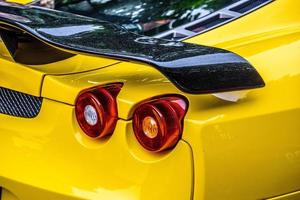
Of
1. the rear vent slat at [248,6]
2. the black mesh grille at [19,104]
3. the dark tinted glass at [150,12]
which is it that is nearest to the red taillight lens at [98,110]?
the black mesh grille at [19,104]

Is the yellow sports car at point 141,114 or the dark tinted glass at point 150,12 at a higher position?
the dark tinted glass at point 150,12

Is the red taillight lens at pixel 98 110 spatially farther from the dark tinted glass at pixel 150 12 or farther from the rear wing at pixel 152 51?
the dark tinted glass at pixel 150 12

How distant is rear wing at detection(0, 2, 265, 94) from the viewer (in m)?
1.91

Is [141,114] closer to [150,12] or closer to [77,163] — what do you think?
[77,163]

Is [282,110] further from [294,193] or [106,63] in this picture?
[106,63]

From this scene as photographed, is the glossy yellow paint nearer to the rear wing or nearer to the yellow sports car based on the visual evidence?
the yellow sports car

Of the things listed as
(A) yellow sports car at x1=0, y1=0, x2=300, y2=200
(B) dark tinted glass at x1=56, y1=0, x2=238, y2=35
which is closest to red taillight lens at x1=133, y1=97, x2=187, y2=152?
(A) yellow sports car at x1=0, y1=0, x2=300, y2=200

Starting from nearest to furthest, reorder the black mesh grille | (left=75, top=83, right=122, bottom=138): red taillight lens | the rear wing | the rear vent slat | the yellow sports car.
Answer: the rear wing
the yellow sports car
(left=75, top=83, right=122, bottom=138): red taillight lens
the black mesh grille
the rear vent slat

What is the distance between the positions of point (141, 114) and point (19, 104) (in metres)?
0.55

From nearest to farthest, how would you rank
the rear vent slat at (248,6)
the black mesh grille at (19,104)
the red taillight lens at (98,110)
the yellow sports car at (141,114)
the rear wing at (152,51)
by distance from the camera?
the rear wing at (152,51) < the yellow sports car at (141,114) < the red taillight lens at (98,110) < the black mesh grille at (19,104) < the rear vent slat at (248,6)

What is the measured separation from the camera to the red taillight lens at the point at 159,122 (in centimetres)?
212

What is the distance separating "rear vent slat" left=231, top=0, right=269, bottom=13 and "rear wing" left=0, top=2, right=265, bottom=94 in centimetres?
63

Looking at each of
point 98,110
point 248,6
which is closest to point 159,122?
point 98,110

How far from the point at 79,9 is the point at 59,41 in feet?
3.75
